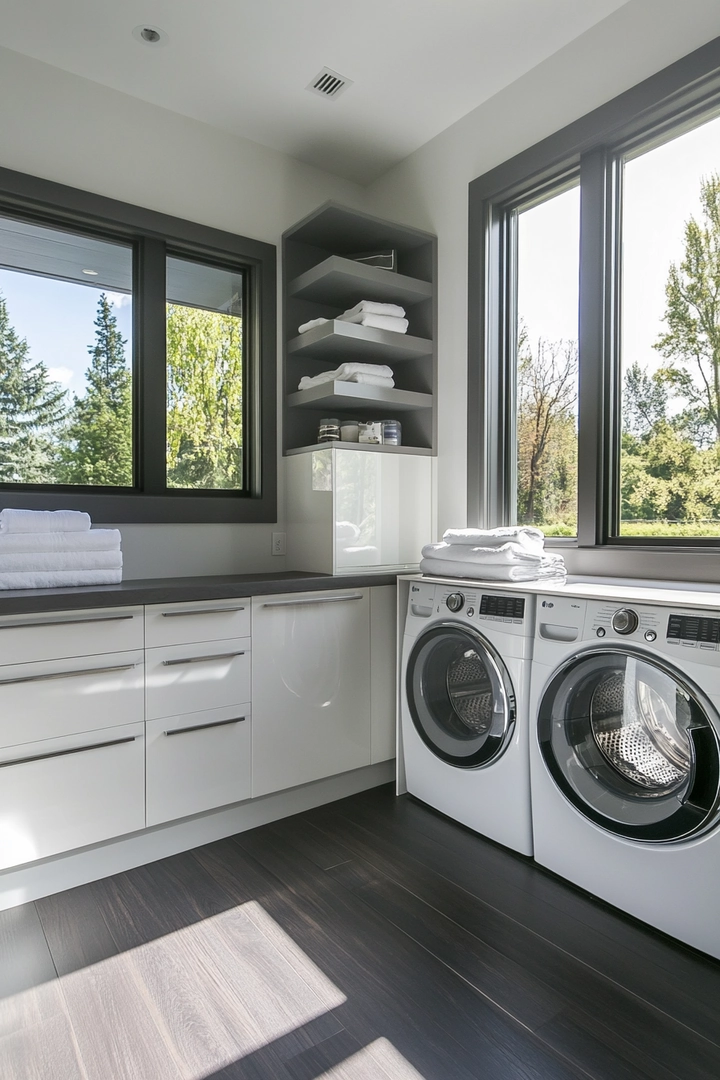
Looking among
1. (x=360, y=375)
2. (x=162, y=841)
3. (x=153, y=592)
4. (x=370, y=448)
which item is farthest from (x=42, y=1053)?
(x=360, y=375)

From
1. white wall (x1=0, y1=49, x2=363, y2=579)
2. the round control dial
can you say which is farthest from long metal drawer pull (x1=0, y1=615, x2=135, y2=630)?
the round control dial

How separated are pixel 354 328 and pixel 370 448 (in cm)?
50

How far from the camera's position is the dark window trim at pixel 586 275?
2090mm

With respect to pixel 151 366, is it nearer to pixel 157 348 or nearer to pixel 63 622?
pixel 157 348

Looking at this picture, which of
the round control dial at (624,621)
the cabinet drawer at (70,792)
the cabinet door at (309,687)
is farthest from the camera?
the cabinet door at (309,687)

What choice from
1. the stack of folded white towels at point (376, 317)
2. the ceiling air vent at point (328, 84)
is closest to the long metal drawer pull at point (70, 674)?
the stack of folded white towels at point (376, 317)

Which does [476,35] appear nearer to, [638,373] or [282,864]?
[638,373]

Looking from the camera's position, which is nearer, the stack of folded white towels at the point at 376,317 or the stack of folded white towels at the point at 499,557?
the stack of folded white towels at the point at 499,557

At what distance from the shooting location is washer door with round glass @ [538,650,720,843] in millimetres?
1525

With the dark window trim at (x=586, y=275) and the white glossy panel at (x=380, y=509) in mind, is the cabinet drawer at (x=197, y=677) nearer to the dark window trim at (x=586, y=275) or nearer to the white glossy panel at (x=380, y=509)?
the white glossy panel at (x=380, y=509)

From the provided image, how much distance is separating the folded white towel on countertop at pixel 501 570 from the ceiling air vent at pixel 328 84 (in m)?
1.91

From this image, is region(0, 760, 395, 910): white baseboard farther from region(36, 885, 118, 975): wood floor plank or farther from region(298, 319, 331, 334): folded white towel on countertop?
region(298, 319, 331, 334): folded white towel on countertop

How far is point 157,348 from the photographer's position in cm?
268

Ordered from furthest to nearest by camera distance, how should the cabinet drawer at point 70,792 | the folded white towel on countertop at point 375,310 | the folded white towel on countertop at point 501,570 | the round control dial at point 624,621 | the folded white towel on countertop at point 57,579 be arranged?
the folded white towel on countertop at point 375,310 → the folded white towel on countertop at point 501,570 → the folded white towel on countertop at point 57,579 → the cabinet drawer at point 70,792 → the round control dial at point 624,621
